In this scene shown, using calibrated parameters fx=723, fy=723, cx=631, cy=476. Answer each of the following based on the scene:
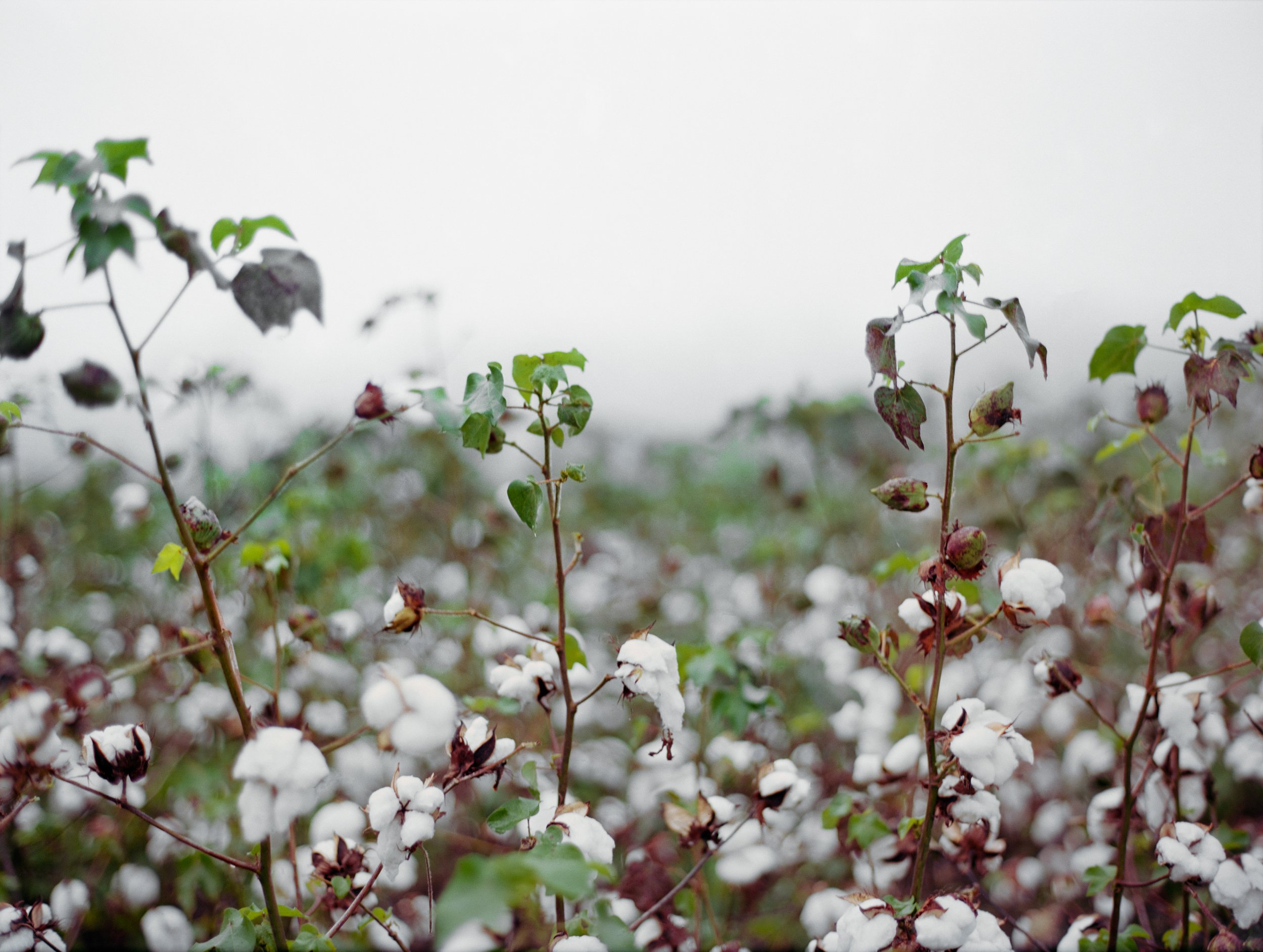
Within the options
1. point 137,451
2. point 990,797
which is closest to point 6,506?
point 137,451

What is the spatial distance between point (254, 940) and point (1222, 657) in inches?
104

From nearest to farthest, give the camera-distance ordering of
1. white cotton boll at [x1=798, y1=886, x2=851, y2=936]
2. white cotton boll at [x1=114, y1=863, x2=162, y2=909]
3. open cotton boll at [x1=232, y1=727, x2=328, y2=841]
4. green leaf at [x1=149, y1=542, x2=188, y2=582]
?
open cotton boll at [x1=232, y1=727, x2=328, y2=841]
green leaf at [x1=149, y1=542, x2=188, y2=582]
white cotton boll at [x1=798, y1=886, x2=851, y2=936]
white cotton boll at [x1=114, y1=863, x2=162, y2=909]

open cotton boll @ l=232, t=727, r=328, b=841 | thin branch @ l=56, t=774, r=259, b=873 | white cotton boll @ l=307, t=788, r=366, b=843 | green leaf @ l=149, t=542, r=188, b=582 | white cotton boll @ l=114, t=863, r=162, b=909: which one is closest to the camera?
open cotton boll @ l=232, t=727, r=328, b=841

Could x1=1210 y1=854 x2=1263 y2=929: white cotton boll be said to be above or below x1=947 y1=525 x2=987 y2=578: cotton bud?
below

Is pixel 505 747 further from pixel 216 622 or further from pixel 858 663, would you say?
pixel 858 663

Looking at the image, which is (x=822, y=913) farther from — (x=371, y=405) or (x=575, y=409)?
(x=371, y=405)

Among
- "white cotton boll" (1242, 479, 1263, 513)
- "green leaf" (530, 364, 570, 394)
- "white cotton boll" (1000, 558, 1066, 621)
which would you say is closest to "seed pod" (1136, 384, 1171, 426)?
"white cotton boll" (1242, 479, 1263, 513)

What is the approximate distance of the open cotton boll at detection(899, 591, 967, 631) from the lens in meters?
0.70

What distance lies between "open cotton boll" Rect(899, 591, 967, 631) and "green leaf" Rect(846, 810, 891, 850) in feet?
0.94

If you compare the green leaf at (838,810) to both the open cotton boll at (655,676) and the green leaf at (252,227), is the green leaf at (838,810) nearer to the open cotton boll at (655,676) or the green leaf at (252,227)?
the open cotton boll at (655,676)

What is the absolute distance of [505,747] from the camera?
0.69 meters

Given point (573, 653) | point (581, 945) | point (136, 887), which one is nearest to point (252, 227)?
point (573, 653)

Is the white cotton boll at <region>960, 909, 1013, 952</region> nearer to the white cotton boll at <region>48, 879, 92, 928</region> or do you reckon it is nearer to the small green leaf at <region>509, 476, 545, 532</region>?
the small green leaf at <region>509, 476, 545, 532</region>

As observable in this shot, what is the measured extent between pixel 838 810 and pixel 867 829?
0.05 meters
